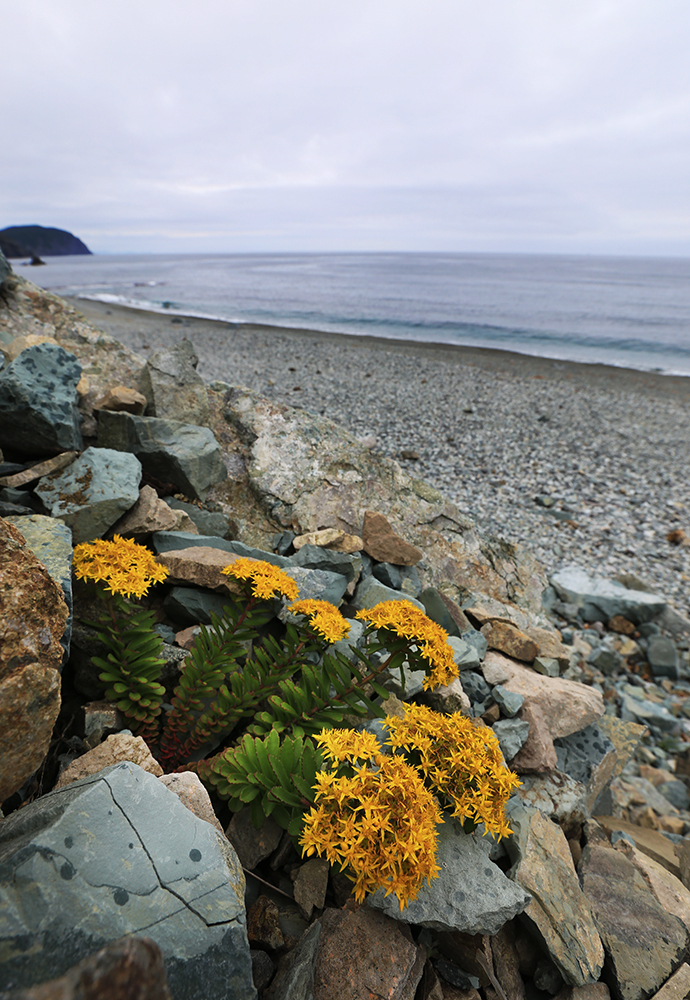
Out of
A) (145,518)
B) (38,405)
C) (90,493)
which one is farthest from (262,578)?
(38,405)

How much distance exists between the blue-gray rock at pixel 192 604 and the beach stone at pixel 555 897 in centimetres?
220

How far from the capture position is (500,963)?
2314mm

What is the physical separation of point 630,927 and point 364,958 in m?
1.51

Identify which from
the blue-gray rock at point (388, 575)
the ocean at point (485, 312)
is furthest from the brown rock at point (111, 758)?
the ocean at point (485, 312)

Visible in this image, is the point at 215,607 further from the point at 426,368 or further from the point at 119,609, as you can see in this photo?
the point at 426,368

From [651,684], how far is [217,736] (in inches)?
222

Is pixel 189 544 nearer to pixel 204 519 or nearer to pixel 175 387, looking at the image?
pixel 204 519

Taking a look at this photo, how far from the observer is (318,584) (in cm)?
388

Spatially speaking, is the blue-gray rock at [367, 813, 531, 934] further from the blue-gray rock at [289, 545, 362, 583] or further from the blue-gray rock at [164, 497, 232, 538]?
the blue-gray rock at [164, 497, 232, 538]

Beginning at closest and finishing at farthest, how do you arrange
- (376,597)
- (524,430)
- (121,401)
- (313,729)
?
(313,729) → (376,597) → (121,401) → (524,430)

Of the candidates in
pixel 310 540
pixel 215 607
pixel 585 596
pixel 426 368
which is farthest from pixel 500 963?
pixel 426 368

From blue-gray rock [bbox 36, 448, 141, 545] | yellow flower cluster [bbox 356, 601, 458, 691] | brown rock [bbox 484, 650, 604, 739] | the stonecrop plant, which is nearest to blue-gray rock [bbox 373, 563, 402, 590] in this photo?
brown rock [bbox 484, 650, 604, 739]

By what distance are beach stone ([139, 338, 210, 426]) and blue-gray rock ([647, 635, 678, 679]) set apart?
624 centimetres

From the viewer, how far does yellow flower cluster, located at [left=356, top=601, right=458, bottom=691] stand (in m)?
2.44
